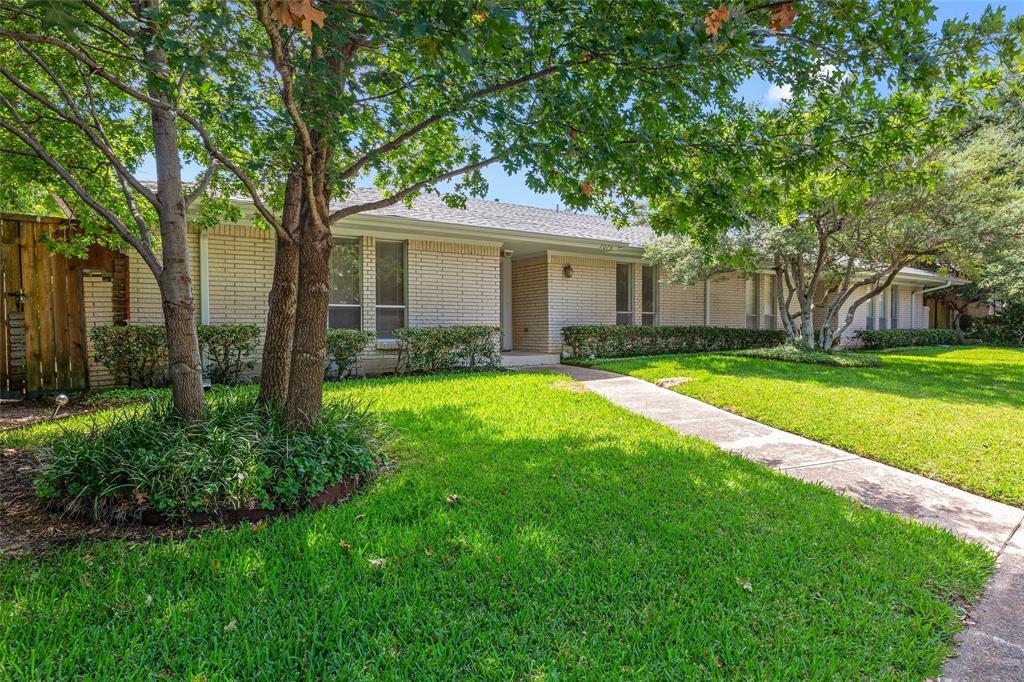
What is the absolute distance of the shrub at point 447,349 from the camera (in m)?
9.97

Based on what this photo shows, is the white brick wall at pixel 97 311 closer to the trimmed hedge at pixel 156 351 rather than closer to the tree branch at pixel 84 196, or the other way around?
the trimmed hedge at pixel 156 351

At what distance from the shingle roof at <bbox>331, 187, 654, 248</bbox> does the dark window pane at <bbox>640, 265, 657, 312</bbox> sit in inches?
35.1

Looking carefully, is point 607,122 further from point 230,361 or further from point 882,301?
point 882,301

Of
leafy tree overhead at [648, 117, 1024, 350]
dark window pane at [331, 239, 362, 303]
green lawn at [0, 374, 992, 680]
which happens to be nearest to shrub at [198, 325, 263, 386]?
dark window pane at [331, 239, 362, 303]

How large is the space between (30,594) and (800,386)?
9.16m

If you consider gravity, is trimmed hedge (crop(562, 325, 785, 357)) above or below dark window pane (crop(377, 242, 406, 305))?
below

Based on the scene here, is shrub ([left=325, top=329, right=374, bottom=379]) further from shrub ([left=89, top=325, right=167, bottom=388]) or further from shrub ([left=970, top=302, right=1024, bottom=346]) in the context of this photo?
shrub ([left=970, top=302, right=1024, bottom=346])

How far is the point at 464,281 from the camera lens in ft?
37.5

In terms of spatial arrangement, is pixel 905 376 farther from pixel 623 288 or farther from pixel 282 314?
pixel 282 314

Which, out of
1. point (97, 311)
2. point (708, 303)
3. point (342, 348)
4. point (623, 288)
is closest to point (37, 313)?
point (97, 311)

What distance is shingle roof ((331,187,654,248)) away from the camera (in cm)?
1086

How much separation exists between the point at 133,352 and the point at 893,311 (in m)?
26.5

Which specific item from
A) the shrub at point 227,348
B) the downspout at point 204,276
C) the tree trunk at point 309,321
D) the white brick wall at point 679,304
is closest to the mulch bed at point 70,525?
the tree trunk at point 309,321

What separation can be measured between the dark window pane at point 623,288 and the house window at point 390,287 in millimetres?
6440
